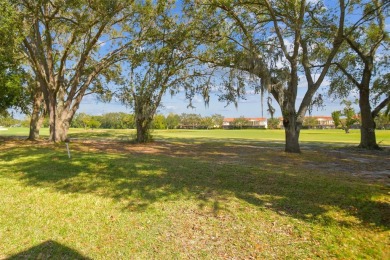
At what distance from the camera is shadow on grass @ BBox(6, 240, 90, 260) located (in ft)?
12.3

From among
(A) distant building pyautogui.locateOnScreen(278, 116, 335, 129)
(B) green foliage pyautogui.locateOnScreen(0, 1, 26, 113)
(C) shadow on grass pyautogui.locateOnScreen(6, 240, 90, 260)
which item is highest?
(B) green foliage pyautogui.locateOnScreen(0, 1, 26, 113)

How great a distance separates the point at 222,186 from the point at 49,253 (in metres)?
3.91

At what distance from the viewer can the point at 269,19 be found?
1293 centimetres

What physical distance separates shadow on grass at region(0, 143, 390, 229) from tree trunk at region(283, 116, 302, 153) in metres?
3.53

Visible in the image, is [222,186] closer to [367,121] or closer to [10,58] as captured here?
[367,121]

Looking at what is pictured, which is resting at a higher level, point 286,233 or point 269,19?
point 269,19

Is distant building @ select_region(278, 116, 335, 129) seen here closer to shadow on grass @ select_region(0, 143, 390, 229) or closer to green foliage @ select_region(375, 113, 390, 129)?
green foliage @ select_region(375, 113, 390, 129)

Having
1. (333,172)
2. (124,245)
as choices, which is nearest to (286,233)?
(124,245)

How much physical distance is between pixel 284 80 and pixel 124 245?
10776mm

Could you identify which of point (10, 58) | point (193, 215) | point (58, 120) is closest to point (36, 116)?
point (58, 120)

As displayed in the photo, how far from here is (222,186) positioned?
21.9ft

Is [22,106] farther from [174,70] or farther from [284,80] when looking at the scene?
[284,80]

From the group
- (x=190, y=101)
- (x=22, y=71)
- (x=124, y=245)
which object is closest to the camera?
(x=124, y=245)

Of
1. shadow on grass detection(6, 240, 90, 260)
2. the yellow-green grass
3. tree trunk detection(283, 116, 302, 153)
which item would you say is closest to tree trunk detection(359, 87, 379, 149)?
the yellow-green grass
